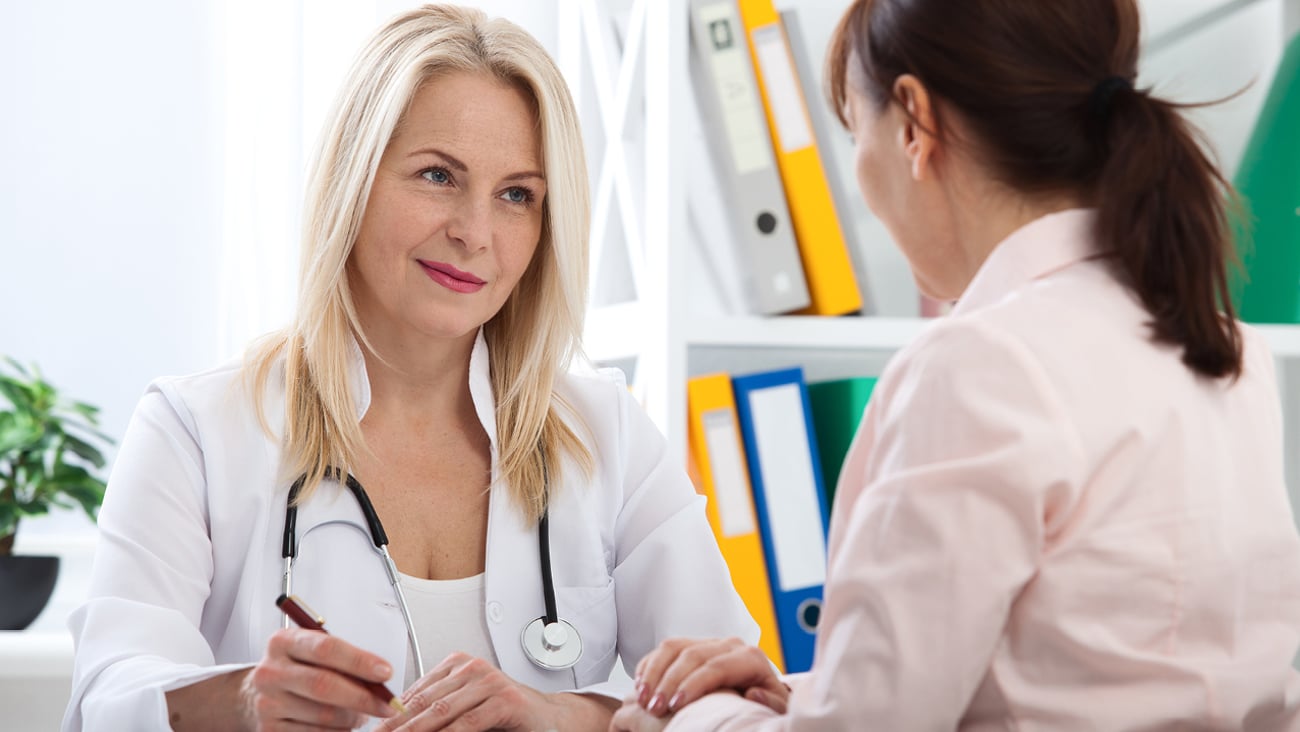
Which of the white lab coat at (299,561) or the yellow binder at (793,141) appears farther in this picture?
the yellow binder at (793,141)

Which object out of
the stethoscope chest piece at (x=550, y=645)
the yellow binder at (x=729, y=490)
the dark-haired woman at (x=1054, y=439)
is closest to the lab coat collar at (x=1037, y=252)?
the dark-haired woman at (x=1054, y=439)

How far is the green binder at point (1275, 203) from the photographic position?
1952 mm

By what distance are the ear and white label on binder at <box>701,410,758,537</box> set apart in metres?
0.89

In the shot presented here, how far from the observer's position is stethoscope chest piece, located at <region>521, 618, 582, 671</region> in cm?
134

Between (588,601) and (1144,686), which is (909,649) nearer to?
(1144,686)

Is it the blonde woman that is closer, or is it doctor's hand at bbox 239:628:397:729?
doctor's hand at bbox 239:628:397:729

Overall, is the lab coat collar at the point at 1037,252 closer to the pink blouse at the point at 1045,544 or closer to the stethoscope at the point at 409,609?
the pink blouse at the point at 1045,544

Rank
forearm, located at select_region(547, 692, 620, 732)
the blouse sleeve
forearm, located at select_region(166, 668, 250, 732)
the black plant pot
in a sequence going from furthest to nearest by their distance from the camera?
the black plant pot < forearm, located at select_region(547, 692, 620, 732) < forearm, located at select_region(166, 668, 250, 732) < the blouse sleeve

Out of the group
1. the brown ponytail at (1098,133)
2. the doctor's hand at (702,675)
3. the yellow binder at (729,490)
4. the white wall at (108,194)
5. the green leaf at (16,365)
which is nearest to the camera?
the brown ponytail at (1098,133)

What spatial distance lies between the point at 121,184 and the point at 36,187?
0.16 meters

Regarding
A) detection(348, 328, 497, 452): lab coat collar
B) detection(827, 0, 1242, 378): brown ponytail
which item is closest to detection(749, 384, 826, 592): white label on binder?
detection(348, 328, 497, 452): lab coat collar

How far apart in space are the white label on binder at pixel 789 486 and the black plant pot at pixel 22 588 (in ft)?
4.18

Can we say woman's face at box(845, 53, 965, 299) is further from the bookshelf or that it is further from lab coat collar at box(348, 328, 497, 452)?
the bookshelf

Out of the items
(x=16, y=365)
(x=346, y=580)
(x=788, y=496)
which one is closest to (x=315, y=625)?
(x=346, y=580)
